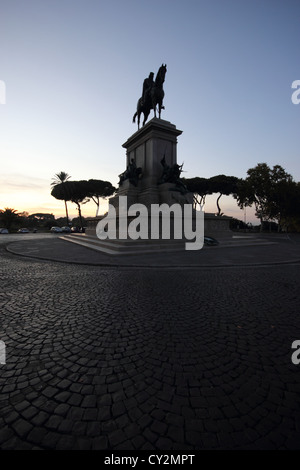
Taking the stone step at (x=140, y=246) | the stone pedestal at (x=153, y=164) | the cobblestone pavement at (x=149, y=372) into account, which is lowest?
the cobblestone pavement at (x=149, y=372)

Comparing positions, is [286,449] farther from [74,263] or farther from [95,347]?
[74,263]

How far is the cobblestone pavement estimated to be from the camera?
1549 mm

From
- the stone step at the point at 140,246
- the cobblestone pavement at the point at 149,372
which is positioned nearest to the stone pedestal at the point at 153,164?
the stone step at the point at 140,246

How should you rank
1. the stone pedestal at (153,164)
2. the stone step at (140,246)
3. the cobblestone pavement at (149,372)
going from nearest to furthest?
the cobblestone pavement at (149,372)
the stone step at (140,246)
the stone pedestal at (153,164)

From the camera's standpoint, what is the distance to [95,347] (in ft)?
8.91

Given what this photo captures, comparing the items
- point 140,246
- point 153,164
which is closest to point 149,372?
point 140,246

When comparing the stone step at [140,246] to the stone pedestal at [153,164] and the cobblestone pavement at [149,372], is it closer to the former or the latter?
the stone pedestal at [153,164]

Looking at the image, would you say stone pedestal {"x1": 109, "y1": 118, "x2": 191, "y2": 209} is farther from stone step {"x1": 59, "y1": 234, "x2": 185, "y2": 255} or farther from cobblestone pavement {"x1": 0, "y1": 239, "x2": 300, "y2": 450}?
cobblestone pavement {"x1": 0, "y1": 239, "x2": 300, "y2": 450}

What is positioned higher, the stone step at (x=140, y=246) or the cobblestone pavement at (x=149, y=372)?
the stone step at (x=140, y=246)

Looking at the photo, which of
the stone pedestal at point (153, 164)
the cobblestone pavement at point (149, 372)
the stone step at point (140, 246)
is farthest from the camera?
the stone pedestal at point (153, 164)

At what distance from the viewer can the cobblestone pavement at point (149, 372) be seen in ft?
5.08

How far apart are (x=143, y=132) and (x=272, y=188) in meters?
29.6

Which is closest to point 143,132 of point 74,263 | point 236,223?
point 74,263
